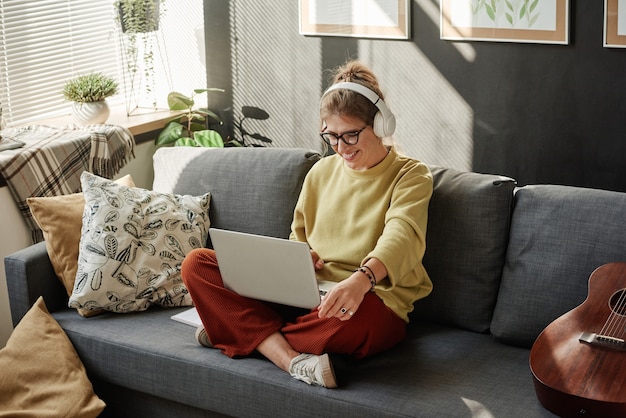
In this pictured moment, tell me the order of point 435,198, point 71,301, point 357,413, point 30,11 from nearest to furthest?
point 357,413 < point 435,198 < point 71,301 < point 30,11

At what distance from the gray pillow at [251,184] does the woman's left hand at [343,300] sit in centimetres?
64

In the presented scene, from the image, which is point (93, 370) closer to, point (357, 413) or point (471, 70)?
point (357, 413)

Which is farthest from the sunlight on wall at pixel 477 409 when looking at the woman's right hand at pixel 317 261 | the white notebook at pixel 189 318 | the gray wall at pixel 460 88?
the gray wall at pixel 460 88

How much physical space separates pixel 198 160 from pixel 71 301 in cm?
67

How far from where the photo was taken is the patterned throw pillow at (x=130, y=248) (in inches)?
103

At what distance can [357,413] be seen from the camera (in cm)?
206

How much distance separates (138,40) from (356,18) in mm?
1225

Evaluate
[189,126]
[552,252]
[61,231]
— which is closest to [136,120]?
[189,126]

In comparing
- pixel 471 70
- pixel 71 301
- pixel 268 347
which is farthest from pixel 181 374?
pixel 471 70

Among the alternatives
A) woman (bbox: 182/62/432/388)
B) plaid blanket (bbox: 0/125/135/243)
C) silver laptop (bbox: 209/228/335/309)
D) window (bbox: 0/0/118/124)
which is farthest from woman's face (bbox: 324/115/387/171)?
window (bbox: 0/0/118/124)

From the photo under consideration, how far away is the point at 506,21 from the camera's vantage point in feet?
10.8

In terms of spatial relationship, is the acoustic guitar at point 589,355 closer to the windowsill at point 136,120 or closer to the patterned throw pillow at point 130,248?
the patterned throw pillow at point 130,248

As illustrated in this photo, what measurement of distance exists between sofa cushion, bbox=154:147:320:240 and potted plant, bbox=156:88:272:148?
88 cm

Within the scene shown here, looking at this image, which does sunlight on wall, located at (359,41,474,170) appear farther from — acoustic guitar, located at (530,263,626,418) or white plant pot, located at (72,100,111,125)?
acoustic guitar, located at (530,263,626,418)
